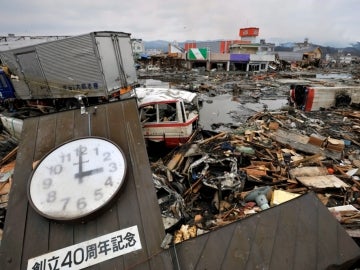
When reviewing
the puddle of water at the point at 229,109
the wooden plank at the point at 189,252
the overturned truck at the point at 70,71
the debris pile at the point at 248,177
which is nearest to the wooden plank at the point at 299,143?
the debris pile at the point at 248,177

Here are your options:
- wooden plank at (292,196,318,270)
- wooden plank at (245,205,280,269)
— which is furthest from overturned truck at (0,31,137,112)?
wooden plank at (292,196,318,270)

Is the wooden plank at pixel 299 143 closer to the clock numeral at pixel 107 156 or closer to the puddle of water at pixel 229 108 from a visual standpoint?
A: the puddle of water at pixel 229 108

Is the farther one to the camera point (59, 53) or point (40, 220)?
point (59, 53)

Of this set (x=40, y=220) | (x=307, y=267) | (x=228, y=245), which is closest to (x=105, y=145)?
(x=40, y=220)

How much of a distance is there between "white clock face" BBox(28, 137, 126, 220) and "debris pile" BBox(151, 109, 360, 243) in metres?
2.29

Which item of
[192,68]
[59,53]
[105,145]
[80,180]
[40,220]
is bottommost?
[192,68]

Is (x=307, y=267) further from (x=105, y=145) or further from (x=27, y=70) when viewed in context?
(x=27, y=70)

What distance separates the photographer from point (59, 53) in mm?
11602

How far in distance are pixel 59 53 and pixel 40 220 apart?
39.7 ft

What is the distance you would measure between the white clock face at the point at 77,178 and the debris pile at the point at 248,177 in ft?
7.51

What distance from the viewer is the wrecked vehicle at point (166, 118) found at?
27.8ft

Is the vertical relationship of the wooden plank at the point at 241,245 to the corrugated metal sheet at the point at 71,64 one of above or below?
below

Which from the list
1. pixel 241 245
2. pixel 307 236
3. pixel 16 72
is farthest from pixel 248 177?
pixel 16 72

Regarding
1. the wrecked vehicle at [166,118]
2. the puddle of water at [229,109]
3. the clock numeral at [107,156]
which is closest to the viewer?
the clock numeral at [107,156]
